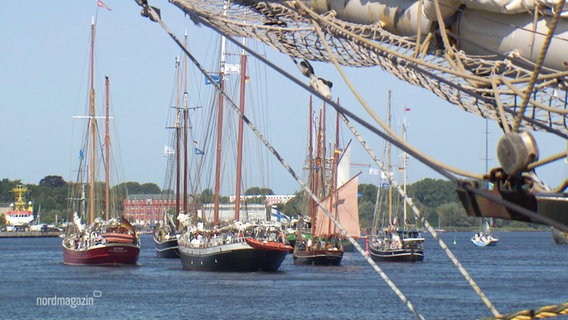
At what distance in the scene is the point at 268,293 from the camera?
40406mm

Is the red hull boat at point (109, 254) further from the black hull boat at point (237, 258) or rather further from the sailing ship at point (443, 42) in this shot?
the sailing ship at point (443, 42)

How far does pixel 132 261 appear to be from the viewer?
59094 mm

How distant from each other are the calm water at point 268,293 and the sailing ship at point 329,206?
1.33 metres

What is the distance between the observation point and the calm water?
1350 inches

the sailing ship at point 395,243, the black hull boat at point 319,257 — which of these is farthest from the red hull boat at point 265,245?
the sailing ship at point 395,243

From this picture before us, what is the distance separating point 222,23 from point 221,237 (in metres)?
42.1

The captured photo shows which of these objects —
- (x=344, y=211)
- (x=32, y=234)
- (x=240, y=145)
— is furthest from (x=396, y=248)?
(x=32, y=234)

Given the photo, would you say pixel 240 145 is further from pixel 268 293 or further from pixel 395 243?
pixel 395 243

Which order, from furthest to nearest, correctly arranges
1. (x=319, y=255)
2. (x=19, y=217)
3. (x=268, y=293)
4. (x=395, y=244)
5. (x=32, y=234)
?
(x=19, y=217)
(x=32, y=234)
(x=395, y=244)
(x=319, y=255)
(x=268, y=293)

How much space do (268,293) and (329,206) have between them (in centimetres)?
1828

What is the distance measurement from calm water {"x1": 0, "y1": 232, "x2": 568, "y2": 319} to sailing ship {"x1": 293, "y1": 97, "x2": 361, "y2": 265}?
1332mm

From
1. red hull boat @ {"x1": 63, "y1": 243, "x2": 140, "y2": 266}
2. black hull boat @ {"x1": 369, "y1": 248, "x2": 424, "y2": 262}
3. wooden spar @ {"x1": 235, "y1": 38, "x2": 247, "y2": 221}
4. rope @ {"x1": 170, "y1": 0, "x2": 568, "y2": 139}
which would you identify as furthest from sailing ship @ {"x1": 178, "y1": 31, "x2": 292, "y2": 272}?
rope @ {"x1": 170, "y1": 0, "x2": 568, "y2": 139}

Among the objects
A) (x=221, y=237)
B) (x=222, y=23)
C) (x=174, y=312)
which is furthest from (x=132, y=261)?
(x=222, y=23)

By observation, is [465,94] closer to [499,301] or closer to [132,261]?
[499,301]
